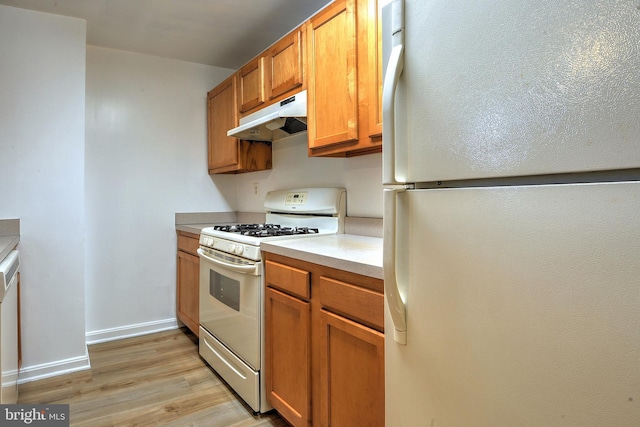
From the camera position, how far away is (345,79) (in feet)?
5.69

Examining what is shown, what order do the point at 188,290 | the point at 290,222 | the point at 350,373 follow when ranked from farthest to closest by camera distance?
the point at 188,290 < the point at 290,222 < the point at 350,373

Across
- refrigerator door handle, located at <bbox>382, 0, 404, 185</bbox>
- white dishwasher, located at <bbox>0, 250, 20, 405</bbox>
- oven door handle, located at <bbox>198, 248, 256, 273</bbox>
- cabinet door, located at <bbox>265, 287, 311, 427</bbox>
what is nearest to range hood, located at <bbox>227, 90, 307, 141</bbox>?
oven door handle, located at <bbox>198, 248, 256, 273</bbox>

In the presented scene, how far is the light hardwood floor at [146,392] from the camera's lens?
6.07 feet

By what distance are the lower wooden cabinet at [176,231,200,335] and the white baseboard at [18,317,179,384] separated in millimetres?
297

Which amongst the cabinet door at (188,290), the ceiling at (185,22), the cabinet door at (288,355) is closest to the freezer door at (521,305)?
the cabinet door at (288,355)

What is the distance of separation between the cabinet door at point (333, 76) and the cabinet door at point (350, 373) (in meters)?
0.88

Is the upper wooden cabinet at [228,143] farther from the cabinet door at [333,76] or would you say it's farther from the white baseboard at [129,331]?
the white baseboard at [129,331]

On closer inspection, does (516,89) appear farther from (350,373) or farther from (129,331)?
(129,331)

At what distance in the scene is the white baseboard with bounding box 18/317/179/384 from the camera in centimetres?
230

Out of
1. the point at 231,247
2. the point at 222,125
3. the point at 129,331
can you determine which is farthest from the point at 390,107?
the point at 129,331

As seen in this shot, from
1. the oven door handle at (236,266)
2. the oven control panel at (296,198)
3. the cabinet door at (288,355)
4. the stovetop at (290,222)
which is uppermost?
the oven control panel at (296,198)

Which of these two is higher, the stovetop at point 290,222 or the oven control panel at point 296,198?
the oven control panel at point 296,198

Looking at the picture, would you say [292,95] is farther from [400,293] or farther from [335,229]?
[400,293]

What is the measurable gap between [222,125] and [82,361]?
1958 millimetres
